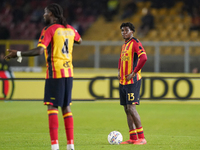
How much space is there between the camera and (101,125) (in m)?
7.88

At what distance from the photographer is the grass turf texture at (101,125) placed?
18.3 ft

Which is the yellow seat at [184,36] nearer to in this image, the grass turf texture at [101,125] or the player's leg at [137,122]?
the grass turf texture at [101,125]

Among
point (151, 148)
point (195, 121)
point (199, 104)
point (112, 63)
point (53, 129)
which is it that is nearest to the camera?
point (53, 129)

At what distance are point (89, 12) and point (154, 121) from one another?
1346cm

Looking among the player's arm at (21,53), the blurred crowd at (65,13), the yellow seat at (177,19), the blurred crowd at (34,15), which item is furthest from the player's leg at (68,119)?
the blurred crowd at (34,15)

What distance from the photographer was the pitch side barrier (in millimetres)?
11719

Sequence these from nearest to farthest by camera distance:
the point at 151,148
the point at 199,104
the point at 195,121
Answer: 1. the point at 151,148
2. the point at 195,121
3. the point at 199,104

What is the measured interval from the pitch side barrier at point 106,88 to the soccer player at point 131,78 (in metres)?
5.81

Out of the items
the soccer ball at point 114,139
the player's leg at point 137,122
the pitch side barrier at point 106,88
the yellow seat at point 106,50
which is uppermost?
the yellow seat at point 106,50

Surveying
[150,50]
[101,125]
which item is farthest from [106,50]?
[101,125]

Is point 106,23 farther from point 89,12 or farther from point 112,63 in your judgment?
point 112,63

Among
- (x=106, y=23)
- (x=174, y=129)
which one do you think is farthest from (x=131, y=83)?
(x=106, y=23)

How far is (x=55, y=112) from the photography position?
4.63 m

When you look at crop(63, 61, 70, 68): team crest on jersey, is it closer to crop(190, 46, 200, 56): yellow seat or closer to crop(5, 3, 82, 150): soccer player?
crop(5, 3, 82, 150): soccer player
